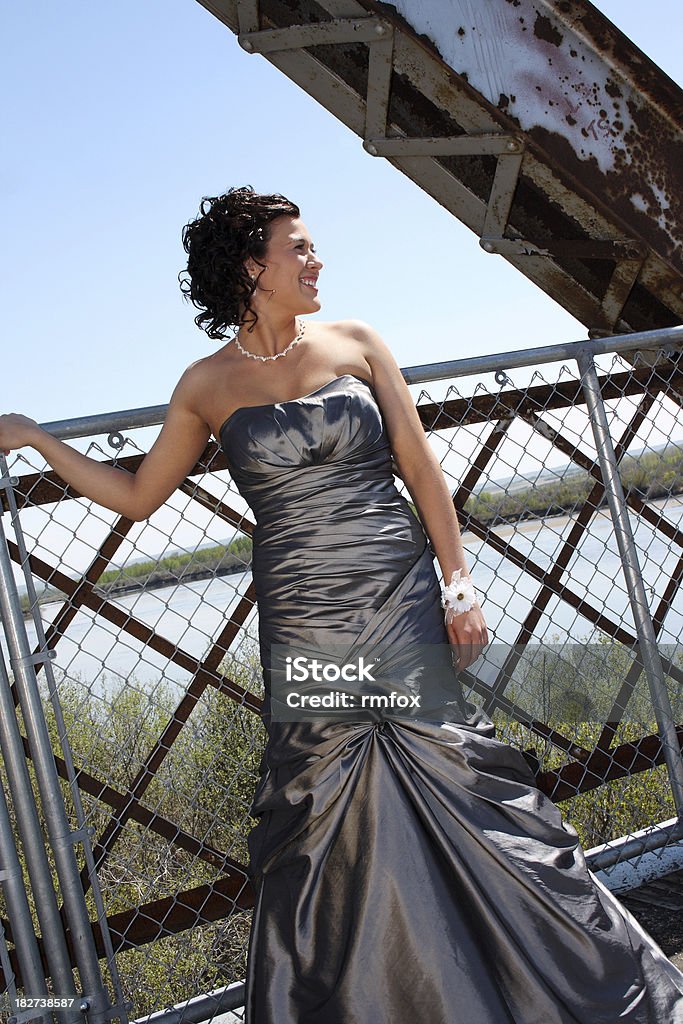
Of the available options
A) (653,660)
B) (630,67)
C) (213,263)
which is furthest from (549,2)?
(653,660)

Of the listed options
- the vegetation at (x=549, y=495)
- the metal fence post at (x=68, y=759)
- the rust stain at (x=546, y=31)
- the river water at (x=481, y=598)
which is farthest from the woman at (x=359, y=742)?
the rust stain at (x=546, y=31)

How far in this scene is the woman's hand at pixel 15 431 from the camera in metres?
2.25

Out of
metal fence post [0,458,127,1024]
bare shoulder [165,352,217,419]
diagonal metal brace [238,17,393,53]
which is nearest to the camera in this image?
metal fence post [0,458,127,1024]

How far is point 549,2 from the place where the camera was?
297 cm

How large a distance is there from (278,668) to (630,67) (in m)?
2.31

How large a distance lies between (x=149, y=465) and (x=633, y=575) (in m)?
1.52

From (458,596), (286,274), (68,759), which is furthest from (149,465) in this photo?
(458,596)

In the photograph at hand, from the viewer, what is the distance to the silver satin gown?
5.85ft

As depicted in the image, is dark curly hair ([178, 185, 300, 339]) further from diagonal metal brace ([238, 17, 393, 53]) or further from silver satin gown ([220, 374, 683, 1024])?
diagonal metal brace ([238, 17, 393, 53])

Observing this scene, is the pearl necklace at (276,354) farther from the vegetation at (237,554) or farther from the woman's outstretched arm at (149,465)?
the vegetation at (237,554)

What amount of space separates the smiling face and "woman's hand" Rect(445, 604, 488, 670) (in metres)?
0.88

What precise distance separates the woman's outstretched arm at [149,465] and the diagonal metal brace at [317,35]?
1353 mm

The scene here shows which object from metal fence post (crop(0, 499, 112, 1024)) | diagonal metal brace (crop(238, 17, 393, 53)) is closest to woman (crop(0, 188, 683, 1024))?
metal fence post (crop(0, 499, 112, 1024))

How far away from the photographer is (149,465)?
2.40 metres
